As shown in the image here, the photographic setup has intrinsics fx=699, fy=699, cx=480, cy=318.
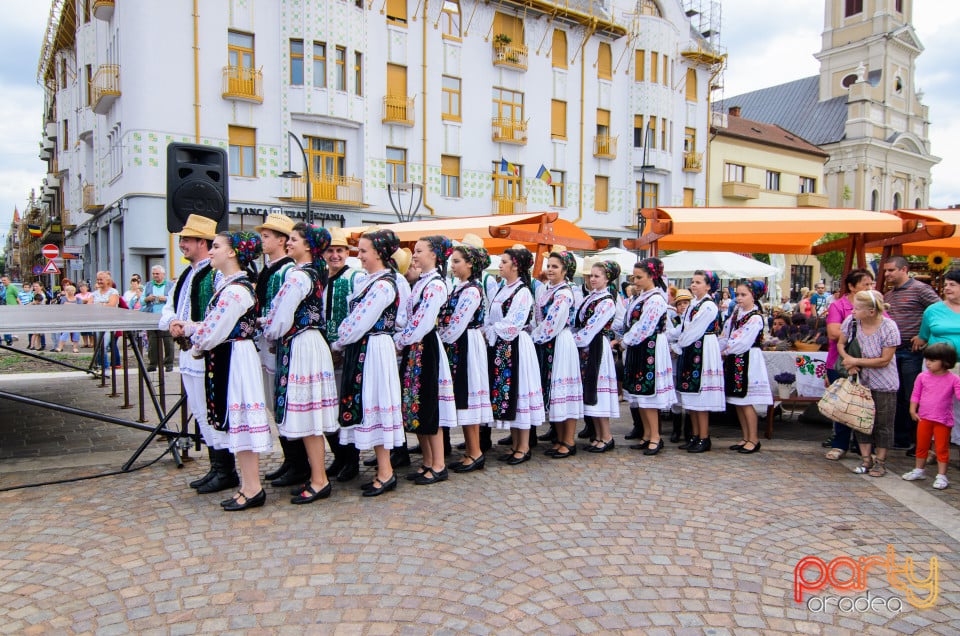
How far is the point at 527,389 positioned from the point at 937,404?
3.29 m

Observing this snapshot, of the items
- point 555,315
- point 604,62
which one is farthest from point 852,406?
point 604,62

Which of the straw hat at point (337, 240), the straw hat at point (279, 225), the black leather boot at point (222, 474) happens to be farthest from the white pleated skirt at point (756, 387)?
the black leather boot at point (222, 474)

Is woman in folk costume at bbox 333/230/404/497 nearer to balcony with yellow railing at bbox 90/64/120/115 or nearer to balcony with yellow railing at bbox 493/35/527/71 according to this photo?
balcony with yellow railing at bbox 90/64/120/115

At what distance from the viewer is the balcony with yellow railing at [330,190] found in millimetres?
23281

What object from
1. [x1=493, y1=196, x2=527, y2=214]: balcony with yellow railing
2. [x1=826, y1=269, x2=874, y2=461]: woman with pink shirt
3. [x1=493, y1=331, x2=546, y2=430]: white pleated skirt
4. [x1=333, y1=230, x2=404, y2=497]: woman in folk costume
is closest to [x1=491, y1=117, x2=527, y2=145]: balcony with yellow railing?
[x1=493, y1=196, x2=527, y2=214]: balcony with yellow railing

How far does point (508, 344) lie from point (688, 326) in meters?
1.90

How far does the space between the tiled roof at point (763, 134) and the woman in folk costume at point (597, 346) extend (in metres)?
34.5

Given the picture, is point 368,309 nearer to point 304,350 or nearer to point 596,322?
point 304,350

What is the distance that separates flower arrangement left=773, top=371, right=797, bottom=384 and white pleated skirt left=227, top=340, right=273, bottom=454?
18.9ft

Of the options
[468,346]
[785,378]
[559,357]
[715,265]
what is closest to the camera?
[468,346]

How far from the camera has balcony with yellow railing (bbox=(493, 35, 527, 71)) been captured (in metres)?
27.6

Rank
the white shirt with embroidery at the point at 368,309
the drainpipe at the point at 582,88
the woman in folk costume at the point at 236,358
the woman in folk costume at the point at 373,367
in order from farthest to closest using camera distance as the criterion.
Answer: the drainpipe at the point at 582,88
the woman in folk costume at the point at 373,367
the white shirt with embroidery at the point at 368,309
the woman in folk costume at the point at 236,358

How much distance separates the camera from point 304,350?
476 cm

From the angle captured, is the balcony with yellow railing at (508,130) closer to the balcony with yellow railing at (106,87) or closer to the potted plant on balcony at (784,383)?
the balcony with yellow railing at (106,87)
